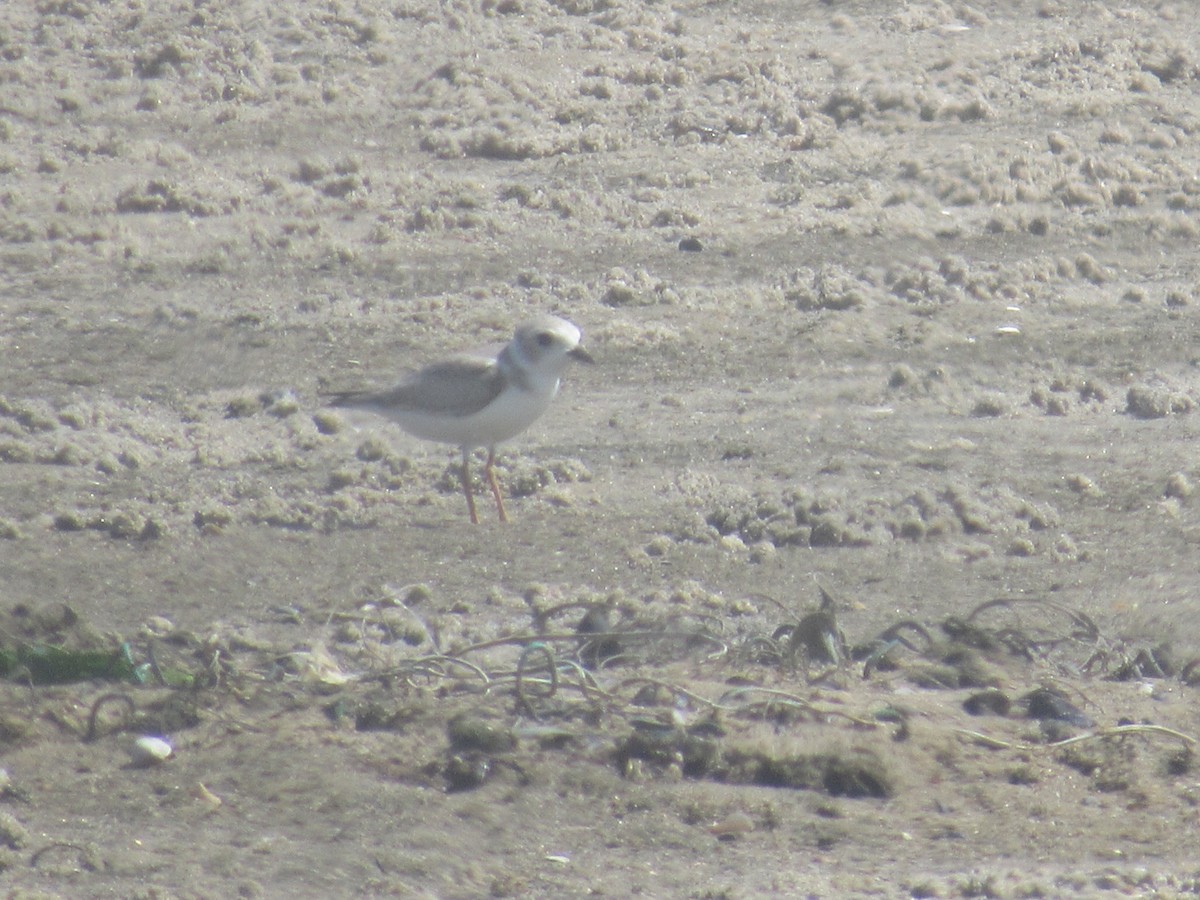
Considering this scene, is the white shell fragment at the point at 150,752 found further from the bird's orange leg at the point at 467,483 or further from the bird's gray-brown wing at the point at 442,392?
the bird's gray-brown wing at the point at 442,392

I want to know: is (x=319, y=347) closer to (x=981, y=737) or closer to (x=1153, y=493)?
(x=1153, y=493)

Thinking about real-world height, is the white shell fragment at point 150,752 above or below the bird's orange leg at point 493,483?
above

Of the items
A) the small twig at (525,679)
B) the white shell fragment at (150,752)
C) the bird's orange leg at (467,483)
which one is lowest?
the bird's orange leg at (467,483)

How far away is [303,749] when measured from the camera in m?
4.34

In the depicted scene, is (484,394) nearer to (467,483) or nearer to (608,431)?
(467,483)

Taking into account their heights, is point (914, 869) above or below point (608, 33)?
below

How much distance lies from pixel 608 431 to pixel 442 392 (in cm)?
80

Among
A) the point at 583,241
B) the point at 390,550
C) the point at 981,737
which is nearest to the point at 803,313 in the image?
the point at 583,241

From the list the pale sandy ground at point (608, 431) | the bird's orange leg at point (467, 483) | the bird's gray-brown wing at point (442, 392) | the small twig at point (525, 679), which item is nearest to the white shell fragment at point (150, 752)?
the pale sandy ground at point (608, 431)

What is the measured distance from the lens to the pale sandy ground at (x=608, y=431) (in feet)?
13.7

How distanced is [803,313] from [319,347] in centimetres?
225

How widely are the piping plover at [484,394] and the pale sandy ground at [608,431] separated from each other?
0.25m

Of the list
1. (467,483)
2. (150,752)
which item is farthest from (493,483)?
(150,752)

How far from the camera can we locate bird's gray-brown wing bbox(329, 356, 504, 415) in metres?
6.74
